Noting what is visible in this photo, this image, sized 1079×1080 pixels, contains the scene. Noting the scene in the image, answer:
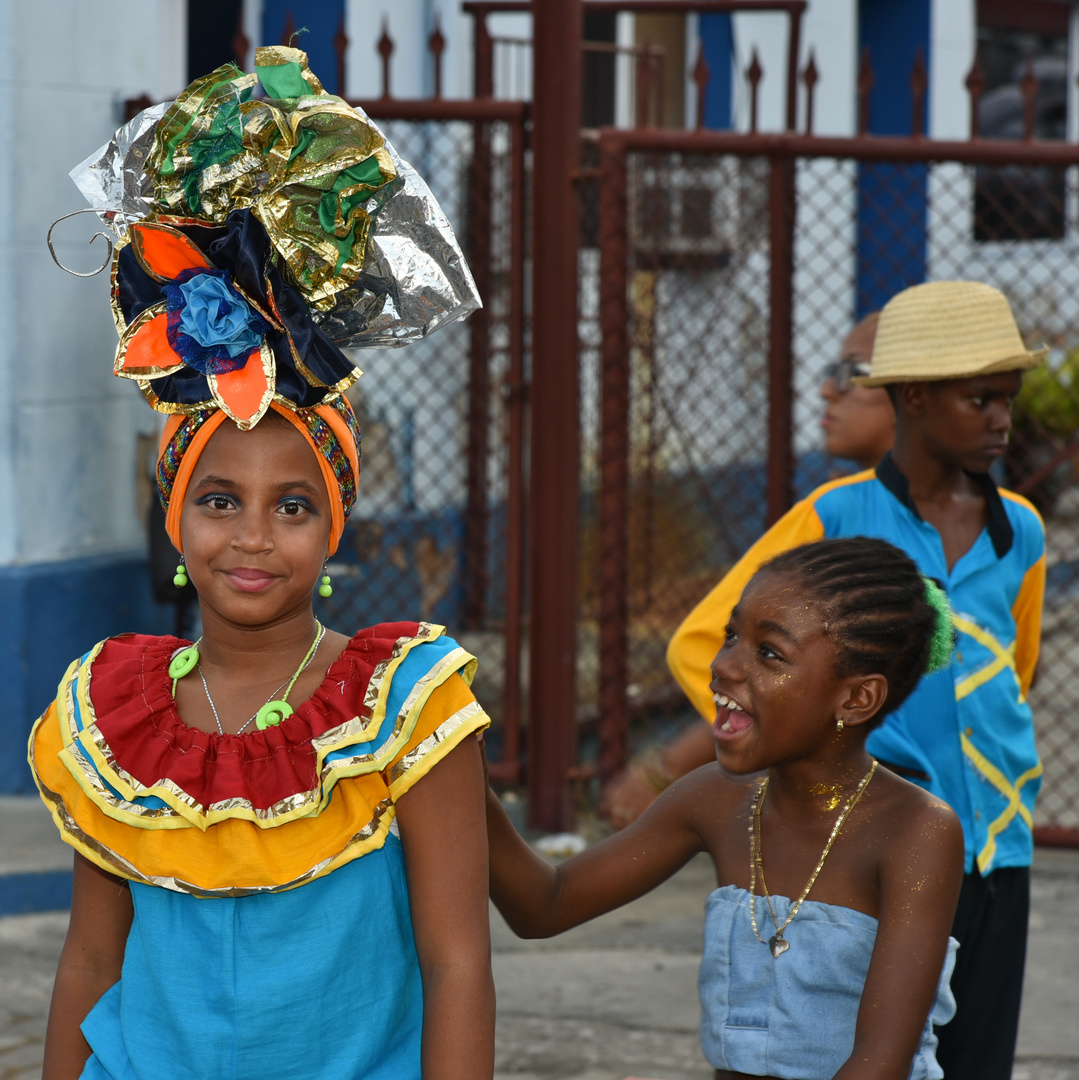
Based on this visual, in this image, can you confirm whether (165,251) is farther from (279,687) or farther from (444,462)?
(444,462)

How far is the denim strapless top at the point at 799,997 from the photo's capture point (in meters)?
2.02

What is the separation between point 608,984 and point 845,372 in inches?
70.2

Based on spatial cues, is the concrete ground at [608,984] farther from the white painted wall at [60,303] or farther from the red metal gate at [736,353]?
the white painted wall at [60,303]

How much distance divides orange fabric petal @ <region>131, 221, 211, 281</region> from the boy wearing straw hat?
1.16 m

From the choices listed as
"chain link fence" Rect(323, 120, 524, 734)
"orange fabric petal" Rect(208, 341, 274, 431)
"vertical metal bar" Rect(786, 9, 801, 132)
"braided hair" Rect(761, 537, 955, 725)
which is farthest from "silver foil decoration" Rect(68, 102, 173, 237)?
"chain link fence" Rect(323, 120, 524, 734)

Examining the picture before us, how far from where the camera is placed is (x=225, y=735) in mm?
1953

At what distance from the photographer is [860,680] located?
207 cm

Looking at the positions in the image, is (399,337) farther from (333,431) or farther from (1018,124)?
(1018,124)

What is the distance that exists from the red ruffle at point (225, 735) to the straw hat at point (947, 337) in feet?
3.93

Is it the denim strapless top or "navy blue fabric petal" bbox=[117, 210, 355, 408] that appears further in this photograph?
the denim strapless top

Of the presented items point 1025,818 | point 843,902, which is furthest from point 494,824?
point 1025,818

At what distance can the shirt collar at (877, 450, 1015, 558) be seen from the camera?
2770 mm

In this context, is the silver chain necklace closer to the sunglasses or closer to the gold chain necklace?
the gold chain necklace

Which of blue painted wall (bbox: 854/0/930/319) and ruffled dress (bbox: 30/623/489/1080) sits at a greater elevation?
blue painted wall (bbox: 854/0/930/319)
